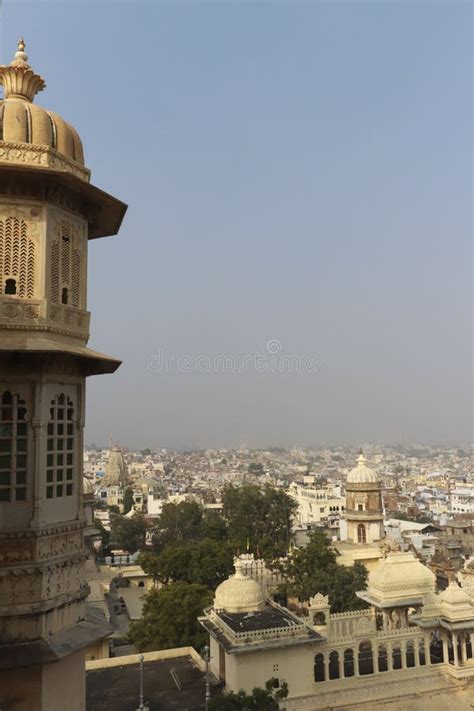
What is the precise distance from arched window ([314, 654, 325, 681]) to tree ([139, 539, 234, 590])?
39.9 ft

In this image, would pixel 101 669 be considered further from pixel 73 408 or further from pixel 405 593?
pixel 73 408

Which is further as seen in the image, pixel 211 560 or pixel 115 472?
pixel 115 472

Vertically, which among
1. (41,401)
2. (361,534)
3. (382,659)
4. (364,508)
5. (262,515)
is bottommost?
(382,659)

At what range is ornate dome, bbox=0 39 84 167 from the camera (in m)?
8.34

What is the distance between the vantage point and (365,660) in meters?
22.2

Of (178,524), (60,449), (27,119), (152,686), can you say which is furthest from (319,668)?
(178,524)

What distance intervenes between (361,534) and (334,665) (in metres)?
19.1

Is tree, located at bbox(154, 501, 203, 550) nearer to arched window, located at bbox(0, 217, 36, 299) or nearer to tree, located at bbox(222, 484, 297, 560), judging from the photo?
tree, located at bbox(222, 484, 297, 560)

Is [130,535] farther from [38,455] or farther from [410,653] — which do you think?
[38,455]

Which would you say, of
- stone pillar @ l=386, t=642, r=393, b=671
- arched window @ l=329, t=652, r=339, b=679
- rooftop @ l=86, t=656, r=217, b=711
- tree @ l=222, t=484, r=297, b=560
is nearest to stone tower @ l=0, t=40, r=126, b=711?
rooftop @ l=86, t=656, r=217, b=711

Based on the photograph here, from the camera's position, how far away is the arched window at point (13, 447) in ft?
25.0

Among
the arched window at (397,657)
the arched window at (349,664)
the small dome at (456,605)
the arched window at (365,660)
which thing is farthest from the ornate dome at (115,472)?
the small dome at (456,605)

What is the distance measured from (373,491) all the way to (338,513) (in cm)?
4431

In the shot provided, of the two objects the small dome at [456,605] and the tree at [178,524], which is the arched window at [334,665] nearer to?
the small dome at [456,605]
